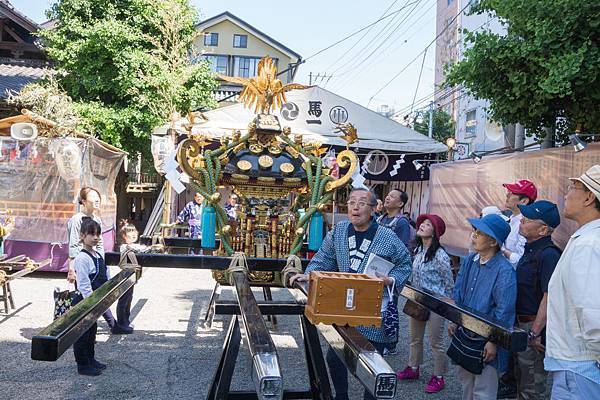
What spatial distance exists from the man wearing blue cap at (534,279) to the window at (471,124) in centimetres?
1597

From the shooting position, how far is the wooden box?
8.66ft

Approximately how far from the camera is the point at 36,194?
29.6 feet

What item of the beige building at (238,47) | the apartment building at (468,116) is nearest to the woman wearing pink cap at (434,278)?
the apartment building at (468,116)

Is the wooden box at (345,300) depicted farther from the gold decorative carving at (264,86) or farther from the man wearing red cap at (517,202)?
the gold decorative carving at (264,86)

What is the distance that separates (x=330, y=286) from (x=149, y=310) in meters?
5.02

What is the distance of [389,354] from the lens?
18.6 feet

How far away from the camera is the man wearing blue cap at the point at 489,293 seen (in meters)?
3.26

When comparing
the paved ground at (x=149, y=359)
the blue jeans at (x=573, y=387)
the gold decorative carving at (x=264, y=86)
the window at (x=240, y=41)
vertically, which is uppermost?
the window at (x=240, y=41)

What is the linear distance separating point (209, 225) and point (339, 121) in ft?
26.3

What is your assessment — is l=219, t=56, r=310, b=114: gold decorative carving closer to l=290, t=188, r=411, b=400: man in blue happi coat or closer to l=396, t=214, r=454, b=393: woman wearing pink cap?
l=396, t=214, r=454, b=393: woman wearing pink cap

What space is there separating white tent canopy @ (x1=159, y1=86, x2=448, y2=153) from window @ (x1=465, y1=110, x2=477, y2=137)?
6817 mm

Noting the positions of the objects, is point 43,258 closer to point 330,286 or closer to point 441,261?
point 441,261

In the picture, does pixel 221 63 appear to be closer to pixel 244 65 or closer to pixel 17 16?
pixel 244 65

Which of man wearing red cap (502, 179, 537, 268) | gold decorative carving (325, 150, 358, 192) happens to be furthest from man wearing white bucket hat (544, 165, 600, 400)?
gold decorative carving (325, 150, 358, 192)
